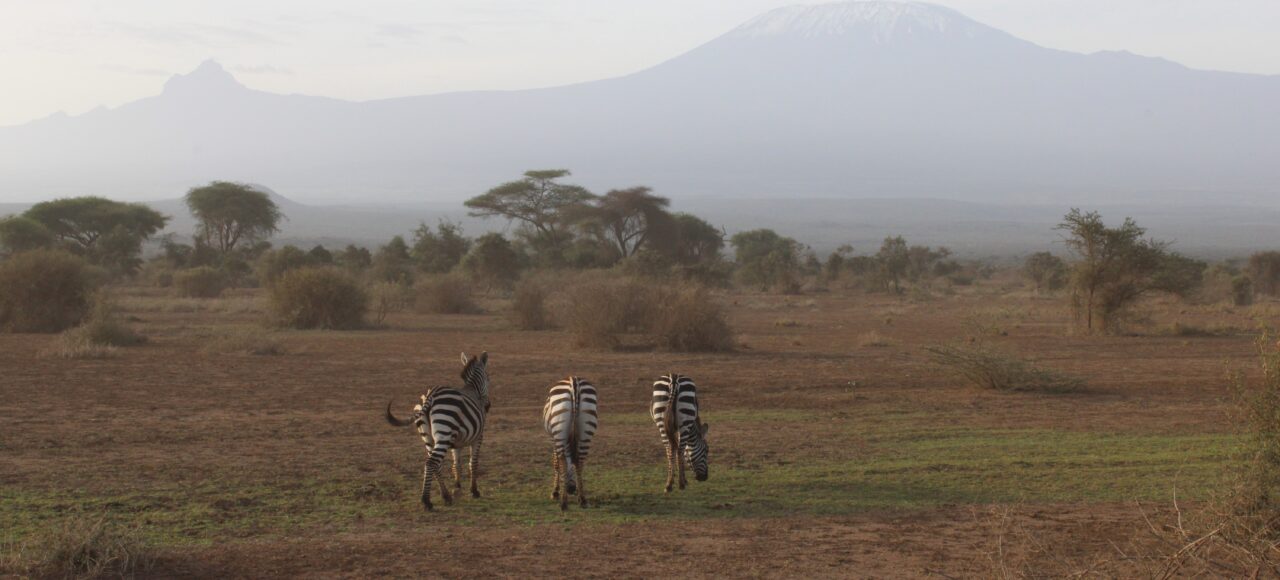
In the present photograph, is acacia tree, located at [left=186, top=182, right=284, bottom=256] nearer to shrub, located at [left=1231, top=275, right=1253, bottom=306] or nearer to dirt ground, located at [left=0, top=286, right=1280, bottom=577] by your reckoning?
dirt ground, located at [left=0, top=286, right=1280, bottom=577]

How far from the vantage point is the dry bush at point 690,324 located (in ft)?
75.2

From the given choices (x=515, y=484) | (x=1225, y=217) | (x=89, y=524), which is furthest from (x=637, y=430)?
(x=1225, y=217)

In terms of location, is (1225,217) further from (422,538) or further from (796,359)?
(422,538)

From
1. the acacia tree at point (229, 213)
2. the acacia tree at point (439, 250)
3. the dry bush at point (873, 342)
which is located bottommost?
the dry bush at point (873, 342)

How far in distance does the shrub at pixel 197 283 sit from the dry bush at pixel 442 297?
10.6 meters

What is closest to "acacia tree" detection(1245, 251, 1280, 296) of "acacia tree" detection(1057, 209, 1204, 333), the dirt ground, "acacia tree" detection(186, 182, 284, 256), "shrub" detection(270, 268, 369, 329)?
"acacia tree" detection(1057, 209, 1204, 333)

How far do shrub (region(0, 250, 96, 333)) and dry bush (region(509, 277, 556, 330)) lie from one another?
10.8 meters

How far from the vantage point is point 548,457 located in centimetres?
1151

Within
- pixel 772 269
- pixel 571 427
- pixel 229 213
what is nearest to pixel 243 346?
pixel 571 427

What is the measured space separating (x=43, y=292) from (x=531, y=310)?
39.7ft

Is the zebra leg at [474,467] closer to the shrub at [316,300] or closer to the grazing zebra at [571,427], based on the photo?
the grazing zebra at [571,427]

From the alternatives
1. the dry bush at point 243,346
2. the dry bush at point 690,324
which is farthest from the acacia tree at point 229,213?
the dry bush at point 690,324

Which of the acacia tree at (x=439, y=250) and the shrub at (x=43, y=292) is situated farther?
the acacia tree at (x=439, y=250)

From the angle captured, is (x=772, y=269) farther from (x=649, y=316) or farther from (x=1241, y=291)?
(x=649, y=316)
